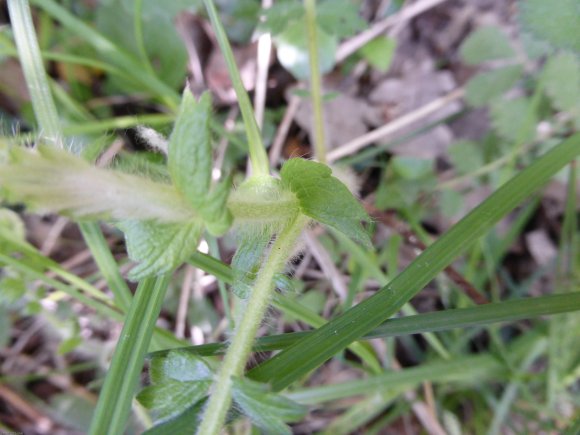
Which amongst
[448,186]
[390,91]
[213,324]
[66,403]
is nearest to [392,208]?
[448,186]

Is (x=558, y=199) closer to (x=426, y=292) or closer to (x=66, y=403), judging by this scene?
(x=426, y=292)

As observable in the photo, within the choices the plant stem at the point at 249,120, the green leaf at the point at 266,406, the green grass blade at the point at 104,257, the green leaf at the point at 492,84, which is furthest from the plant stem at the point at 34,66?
the green leaf at the point at 492,84

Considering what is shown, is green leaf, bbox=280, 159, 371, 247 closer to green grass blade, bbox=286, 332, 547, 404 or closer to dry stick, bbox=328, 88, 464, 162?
green grass blade, bbox=286, 332, 547, 404

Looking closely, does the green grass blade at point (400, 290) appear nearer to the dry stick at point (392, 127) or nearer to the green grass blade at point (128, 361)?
the green grass blade at point (128, 361)

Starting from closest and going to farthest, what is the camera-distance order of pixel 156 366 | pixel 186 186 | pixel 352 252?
pixel 186 186
pixel 156 366
pixel 352 252

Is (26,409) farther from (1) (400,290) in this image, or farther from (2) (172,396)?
(1) (400,290)

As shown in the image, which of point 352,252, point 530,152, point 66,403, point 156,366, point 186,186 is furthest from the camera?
point 66,403
